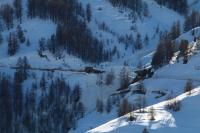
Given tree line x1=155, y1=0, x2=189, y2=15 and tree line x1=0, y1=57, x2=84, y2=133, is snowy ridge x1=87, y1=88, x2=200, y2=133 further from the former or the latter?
tree line x1=155, y1=0, x2=189, y2=15

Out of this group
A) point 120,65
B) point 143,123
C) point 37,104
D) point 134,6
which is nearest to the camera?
point 143,123

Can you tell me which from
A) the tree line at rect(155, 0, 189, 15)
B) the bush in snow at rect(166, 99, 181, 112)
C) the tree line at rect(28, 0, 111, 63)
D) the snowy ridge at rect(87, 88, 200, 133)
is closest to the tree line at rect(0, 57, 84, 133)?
the tree line at rect(28, 0, 111, 63)

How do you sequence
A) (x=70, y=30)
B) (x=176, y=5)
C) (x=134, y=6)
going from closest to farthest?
(x=70, y=30) < (x=134, y=6) < (x=176, y=5)

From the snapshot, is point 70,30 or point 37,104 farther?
point 70,30

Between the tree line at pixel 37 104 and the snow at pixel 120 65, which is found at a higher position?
the snow at pixel 120 65

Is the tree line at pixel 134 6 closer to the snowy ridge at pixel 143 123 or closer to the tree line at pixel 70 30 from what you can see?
the tree line at pixel 70 30

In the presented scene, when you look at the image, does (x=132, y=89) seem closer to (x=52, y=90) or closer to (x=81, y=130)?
(x=81, y=130)

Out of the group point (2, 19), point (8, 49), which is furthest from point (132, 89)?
point (2, 19)

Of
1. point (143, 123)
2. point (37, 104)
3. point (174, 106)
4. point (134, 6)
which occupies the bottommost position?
point (37, 104)

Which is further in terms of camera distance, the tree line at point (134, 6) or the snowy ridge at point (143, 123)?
the tree line at point (134, 6)

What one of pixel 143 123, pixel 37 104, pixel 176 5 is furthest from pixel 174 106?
pixel 176 5

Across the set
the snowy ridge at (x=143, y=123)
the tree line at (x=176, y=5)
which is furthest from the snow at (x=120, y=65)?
the tree line at (x=176, y=5)

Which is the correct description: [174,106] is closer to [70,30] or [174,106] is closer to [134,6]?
[70,30]
